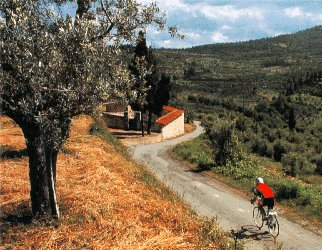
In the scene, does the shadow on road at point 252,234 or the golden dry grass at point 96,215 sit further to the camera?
the shadow on road at point 252,234

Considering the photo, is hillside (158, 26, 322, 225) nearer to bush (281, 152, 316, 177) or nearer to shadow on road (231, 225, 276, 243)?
bush (281, 152, 316, 177)

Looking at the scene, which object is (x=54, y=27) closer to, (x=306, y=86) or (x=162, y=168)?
(x=162, y=168)

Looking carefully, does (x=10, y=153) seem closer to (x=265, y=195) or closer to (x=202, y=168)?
(x=265, y=195)

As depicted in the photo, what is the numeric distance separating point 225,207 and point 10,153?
1161cm

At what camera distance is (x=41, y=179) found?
35.1 ft

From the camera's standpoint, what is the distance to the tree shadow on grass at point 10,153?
Answer: 1892 cm

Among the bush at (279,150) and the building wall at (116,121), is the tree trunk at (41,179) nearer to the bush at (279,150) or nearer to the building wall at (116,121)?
the bush at (279,150)

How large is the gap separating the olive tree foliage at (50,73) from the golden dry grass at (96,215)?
0.92 meters

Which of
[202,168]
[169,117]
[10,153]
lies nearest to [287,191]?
[202,168]

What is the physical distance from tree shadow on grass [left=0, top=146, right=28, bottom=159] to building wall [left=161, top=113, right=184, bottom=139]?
36.1 meters

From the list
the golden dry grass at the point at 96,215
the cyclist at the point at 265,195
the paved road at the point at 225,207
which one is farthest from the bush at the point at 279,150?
the golden dry grass at the point at 96,215

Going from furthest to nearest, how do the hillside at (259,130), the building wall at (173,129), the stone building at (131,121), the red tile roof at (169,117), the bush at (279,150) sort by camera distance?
1. the red tile roof at (169,117)
2. the building wall at (173,129)
3. the stone building at (131,121)
4. the bush at (279,150)
5. the hillside at (259,130)

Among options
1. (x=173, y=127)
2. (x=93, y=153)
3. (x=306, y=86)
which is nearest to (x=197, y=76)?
(x=306, y=86)

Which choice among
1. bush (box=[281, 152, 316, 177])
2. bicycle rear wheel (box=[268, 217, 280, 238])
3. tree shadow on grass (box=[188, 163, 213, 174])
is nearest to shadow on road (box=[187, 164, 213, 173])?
tree shadow on grass (box=[188, 163, 213, 174])
